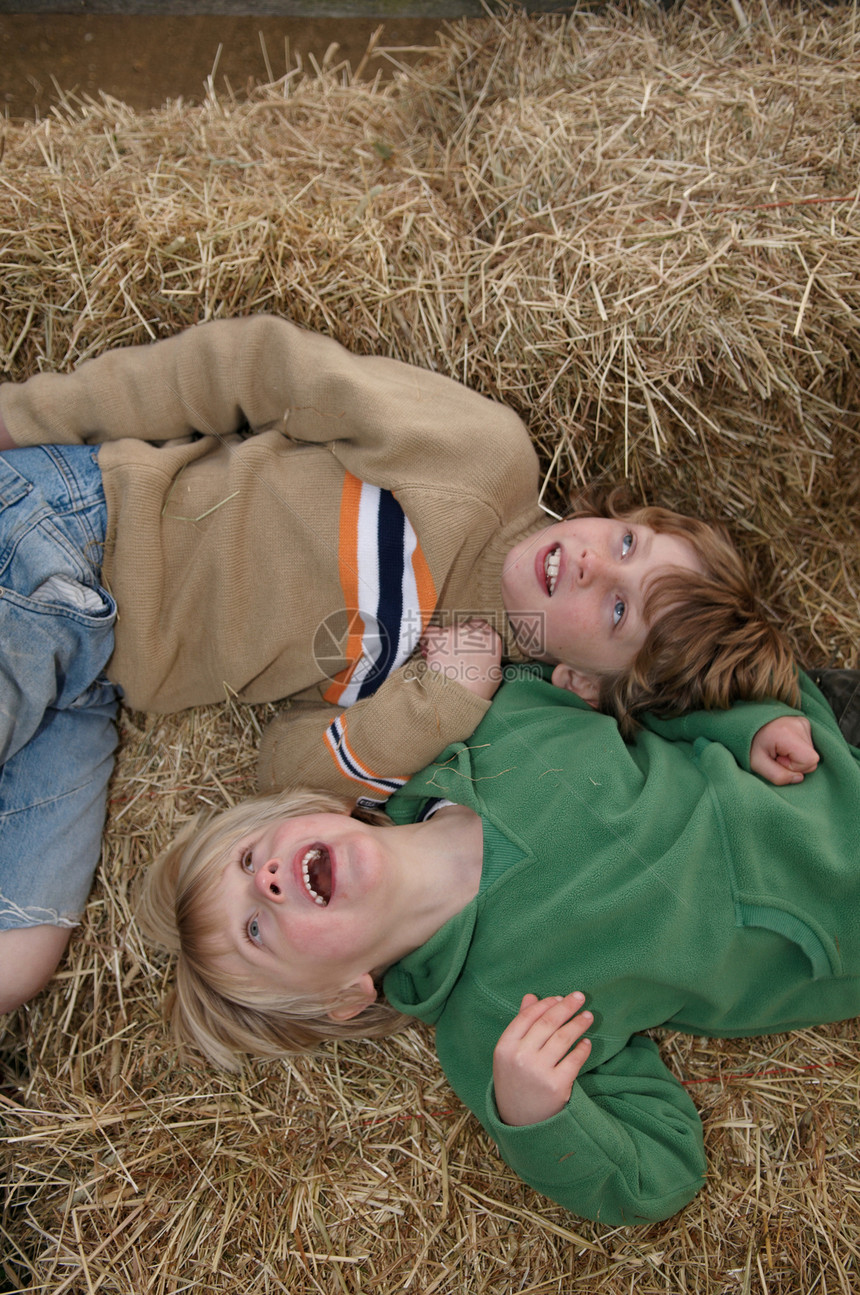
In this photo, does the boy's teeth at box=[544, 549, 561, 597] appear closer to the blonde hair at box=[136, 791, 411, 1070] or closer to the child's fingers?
the blonde hair at box=[136, 791, 411, 1070]

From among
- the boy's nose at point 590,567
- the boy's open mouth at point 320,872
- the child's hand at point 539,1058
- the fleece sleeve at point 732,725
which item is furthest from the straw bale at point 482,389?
the boy's open mouth at point 320,872

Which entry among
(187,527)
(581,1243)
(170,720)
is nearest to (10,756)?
(170,720)

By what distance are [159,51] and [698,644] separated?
133 inches

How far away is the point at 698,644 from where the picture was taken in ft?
7.81

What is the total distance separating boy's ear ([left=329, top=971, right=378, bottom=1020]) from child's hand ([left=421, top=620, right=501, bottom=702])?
0.95 meters

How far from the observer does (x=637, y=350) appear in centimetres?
256

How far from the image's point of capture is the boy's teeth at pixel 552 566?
8.04ft

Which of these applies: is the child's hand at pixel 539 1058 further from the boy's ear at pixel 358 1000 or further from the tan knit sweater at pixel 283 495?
the tan knit sweater at pixel 283 495

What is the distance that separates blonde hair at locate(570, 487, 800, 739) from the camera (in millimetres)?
2385

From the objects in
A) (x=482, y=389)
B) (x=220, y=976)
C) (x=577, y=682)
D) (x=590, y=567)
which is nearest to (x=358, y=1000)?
(x=220, y=976)

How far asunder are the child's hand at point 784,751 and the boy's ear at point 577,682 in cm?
53

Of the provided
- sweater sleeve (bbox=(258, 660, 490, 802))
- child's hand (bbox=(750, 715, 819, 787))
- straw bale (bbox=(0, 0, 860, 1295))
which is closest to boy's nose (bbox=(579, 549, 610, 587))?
straw bale (bbox=(0, 0, 860, 1295))

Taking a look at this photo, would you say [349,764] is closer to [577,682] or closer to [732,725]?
[577,682]

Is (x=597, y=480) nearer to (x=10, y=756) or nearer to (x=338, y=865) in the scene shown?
(x=338, y=865)
